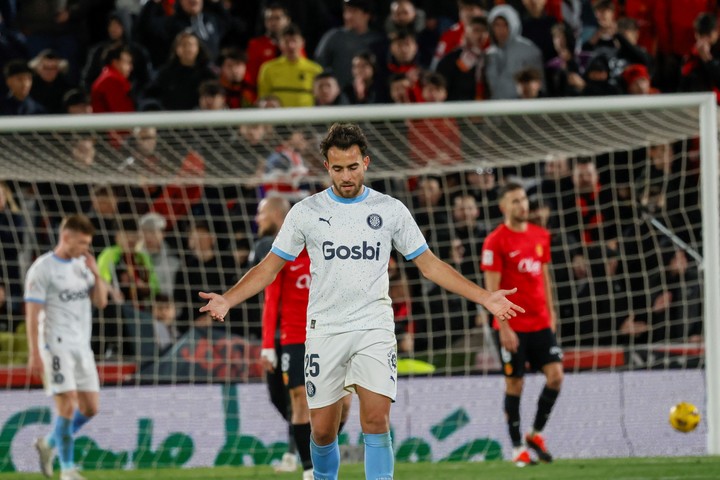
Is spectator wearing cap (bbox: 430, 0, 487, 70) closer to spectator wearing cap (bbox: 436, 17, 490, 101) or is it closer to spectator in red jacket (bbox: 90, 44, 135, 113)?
spectator wearing cap (bbox: 436, 17, 490, 101)

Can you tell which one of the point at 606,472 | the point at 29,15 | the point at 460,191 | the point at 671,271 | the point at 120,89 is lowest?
the point at 606,472

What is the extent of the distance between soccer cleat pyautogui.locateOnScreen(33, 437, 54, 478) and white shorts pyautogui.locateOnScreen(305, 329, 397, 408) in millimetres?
4346

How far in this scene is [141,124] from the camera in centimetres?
1019

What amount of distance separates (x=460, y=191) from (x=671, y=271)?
2222 millimetres

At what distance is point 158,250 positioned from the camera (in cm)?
1162

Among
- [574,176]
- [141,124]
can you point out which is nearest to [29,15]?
[141,124]

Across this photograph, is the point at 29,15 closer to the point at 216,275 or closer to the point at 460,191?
the point at 216,275

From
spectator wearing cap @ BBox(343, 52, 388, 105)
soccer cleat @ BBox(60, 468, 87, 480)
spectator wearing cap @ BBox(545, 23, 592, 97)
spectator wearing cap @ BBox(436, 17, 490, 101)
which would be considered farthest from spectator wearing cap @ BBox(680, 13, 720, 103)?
soccer cleat @ BBox(60, 468, 87, 480)

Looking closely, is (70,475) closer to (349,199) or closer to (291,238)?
(291,238)

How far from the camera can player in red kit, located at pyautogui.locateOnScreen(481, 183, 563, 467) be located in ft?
31.5

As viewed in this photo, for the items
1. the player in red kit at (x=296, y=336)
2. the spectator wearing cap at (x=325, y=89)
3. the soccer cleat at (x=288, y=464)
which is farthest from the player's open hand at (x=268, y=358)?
the spectator wearing cap at (x=325, y=89)

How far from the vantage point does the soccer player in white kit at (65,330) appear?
31.5 ft

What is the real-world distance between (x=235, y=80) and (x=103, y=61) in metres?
1.47

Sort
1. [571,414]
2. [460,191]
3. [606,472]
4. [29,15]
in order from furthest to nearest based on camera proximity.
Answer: [29,15] → [460,191] → [571,414] → [606,472]
